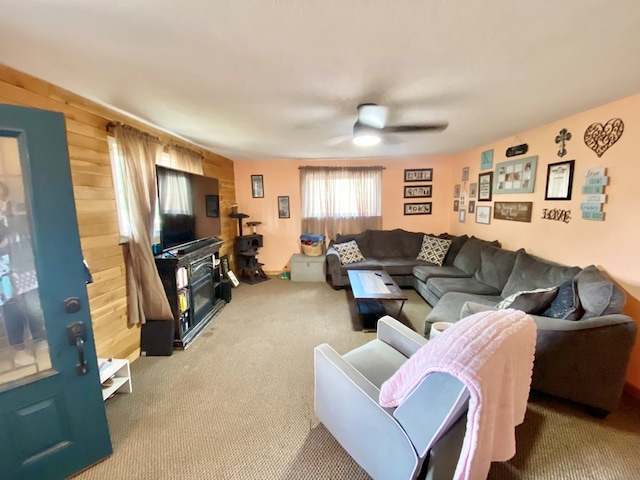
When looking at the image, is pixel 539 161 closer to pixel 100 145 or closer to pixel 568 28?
pixel 568 28

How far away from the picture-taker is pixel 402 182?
5082 mm

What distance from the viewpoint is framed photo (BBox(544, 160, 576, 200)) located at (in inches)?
102

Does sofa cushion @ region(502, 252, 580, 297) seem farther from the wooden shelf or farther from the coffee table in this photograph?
the wooden shelf

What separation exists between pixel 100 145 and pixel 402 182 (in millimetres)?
4441

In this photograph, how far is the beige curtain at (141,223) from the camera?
2344mm

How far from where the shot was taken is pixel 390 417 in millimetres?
1194

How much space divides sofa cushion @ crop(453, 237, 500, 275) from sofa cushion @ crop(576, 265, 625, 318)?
1.57 metres

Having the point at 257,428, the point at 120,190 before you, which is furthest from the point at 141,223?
the point at 257,428

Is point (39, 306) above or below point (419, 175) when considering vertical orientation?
below

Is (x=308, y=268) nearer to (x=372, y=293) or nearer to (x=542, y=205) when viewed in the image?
(x=372, y=293)

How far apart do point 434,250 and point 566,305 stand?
2.41 metres

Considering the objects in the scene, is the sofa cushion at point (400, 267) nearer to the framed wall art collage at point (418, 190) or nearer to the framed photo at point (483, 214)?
the framed photo at point (483, 214)

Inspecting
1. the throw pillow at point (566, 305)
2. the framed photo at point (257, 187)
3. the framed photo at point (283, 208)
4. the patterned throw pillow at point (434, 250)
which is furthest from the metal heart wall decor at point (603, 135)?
the framed photo at point (257, 187)

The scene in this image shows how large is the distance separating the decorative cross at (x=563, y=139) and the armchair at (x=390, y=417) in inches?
98.0
